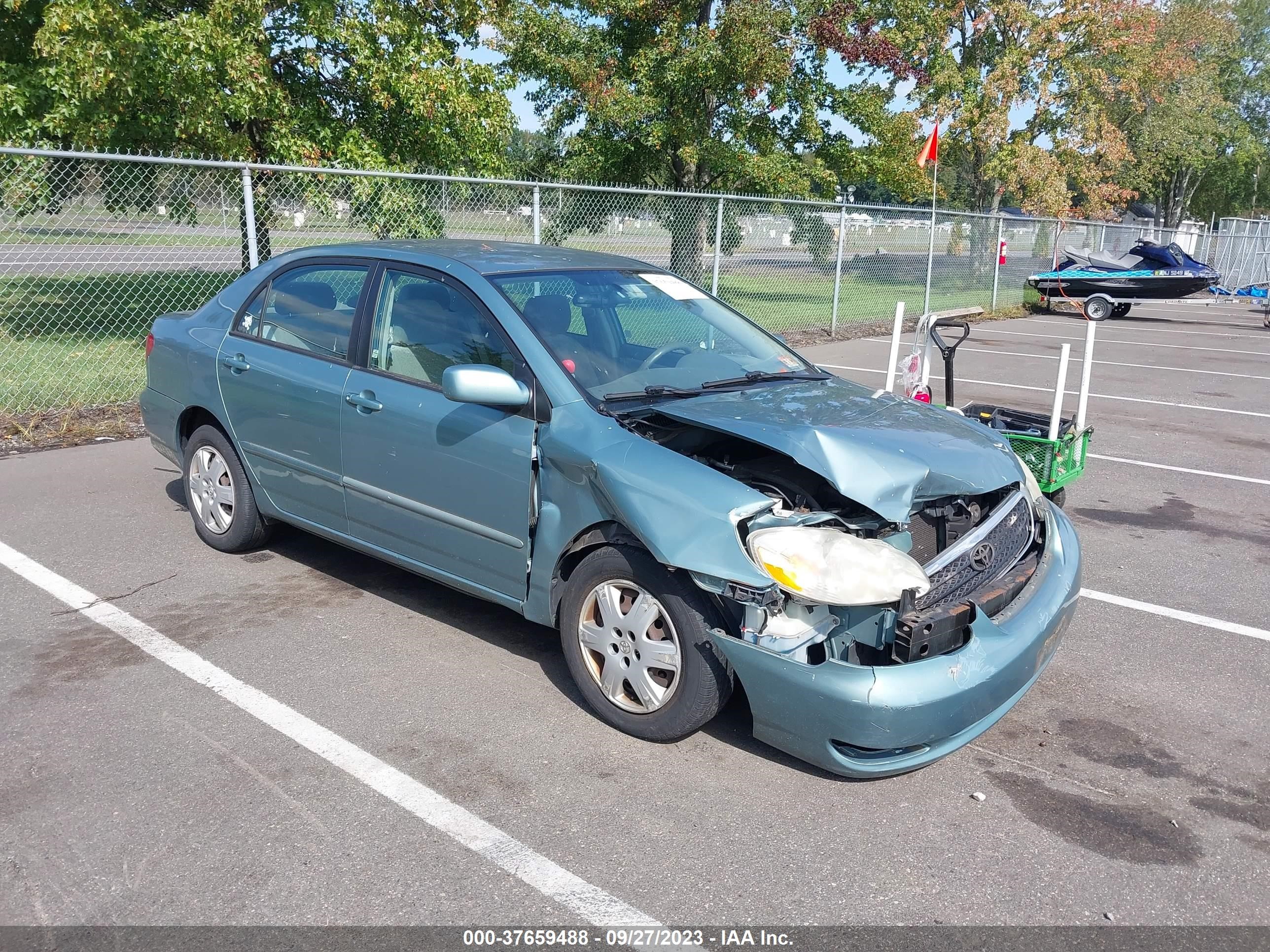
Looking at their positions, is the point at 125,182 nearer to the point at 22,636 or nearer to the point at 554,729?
the point at 22,636

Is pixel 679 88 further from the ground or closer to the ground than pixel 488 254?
further from the ground

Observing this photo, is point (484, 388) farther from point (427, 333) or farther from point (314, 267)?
point (314, 267)

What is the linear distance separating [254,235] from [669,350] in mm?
5715

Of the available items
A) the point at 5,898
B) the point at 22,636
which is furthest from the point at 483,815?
the point at 22,636

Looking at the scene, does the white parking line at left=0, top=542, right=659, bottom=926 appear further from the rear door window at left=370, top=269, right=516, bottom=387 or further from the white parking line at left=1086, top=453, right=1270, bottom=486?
the white parking line at left=1086, top=453, right=1270, bottom=486

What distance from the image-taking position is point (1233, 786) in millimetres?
3439

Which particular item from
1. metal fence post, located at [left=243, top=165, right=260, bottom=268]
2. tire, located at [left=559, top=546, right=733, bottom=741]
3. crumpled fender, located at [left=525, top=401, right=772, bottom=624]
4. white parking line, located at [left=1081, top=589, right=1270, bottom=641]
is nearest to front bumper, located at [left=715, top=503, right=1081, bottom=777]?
tire, located at [left=559, top=546, right=733, bottom=741]

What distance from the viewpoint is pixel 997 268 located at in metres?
20.4

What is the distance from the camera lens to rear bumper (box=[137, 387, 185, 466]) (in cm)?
→ 555

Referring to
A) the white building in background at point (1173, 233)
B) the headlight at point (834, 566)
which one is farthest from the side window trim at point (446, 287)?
the white building in background at point (1173, 233)

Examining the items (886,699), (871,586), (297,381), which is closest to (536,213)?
(297,381)

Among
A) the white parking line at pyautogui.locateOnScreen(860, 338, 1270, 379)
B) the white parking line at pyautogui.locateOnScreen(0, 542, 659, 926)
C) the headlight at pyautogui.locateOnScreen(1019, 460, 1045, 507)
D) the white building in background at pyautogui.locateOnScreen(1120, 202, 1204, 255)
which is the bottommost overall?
the white parking line at pyautogui.locateOnScreen(0, 542, 659, 926)

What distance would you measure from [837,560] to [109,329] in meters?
12.6

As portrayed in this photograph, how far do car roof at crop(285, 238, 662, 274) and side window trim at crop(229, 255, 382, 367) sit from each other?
40mm
